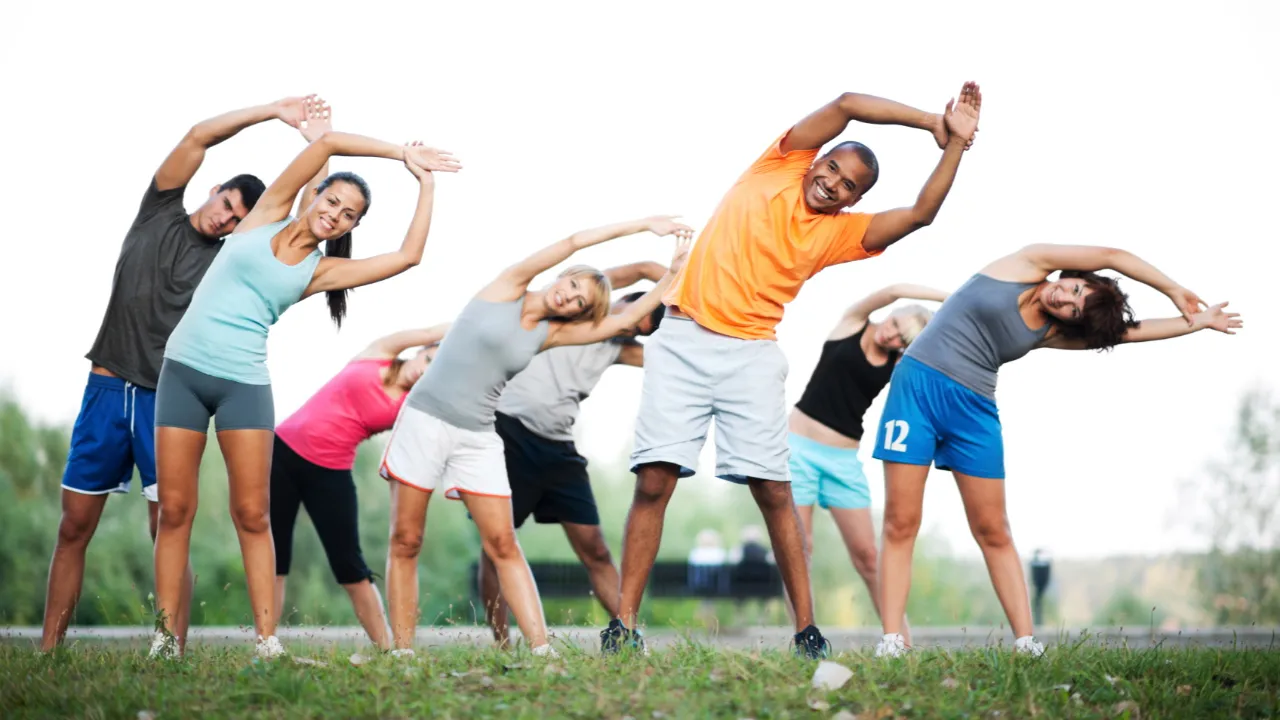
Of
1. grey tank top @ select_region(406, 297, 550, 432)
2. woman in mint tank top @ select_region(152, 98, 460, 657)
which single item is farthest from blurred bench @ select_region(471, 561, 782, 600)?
woman in mint tank top @ select_region(152, 98, 460, 657)

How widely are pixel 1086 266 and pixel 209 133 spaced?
168 inches

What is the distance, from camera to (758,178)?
5691mm

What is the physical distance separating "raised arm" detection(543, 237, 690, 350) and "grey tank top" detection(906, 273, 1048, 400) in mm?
1301

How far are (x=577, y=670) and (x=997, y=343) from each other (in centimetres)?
268

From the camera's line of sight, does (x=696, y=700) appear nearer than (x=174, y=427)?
Yes

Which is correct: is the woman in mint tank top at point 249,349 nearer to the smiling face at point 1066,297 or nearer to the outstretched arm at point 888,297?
the outstretched arm at point 888,297

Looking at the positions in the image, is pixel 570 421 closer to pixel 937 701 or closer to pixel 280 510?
pixel 280 510

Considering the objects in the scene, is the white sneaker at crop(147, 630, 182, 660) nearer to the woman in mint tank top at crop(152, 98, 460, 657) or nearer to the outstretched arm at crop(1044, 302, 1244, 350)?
the woman in mint tank top at crop(152, 98, 460, 657)

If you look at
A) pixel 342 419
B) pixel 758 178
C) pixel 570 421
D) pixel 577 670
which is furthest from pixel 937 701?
pixel 342 419

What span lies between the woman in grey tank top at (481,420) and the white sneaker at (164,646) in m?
1.01

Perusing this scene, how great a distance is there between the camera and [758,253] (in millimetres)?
5531

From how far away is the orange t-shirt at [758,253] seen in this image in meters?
5.53

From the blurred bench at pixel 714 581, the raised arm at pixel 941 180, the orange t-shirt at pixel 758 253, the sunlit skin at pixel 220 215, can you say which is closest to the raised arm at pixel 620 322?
the orange t-shirt at pixel 758 253

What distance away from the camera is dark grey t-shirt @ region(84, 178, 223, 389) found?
19.2 feet
